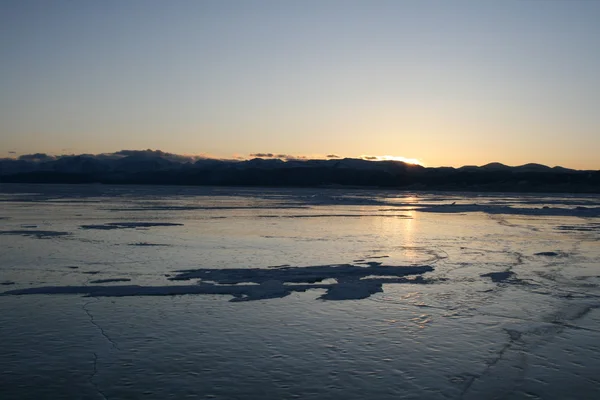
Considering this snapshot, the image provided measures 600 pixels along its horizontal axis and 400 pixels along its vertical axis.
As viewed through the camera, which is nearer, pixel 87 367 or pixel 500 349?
pixel 87 367

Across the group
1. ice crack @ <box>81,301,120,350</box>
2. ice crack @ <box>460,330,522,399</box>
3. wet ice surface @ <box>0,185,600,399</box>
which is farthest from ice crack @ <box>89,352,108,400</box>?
ice crack @ <box>460,330,522,399</box>

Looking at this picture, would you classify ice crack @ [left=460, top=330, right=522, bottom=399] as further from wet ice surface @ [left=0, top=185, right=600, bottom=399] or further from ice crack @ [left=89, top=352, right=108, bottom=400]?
ice crack @ [left=89, top=352, right=108, bottom=400]

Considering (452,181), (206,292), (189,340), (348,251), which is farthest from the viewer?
(452,181)

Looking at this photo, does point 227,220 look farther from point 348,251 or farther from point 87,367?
point 87,367

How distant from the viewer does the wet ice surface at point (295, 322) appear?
20.5 ft

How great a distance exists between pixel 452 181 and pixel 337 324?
14324 cm

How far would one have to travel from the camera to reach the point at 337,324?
8.71 m

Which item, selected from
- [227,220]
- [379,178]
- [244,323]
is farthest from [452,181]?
[244,323]

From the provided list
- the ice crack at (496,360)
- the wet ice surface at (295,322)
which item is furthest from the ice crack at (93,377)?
the ice crack at (496,360)

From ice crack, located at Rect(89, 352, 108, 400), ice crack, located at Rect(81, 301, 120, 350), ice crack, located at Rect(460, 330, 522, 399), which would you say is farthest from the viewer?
ice crack, located at Rect(81, 301, 120, 350)

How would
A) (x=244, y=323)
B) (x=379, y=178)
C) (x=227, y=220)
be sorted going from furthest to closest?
(x=379, y=178), (x=227, y=220), (x=244, y=323)

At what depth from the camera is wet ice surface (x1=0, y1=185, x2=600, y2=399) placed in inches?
247

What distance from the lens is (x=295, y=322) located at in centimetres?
880

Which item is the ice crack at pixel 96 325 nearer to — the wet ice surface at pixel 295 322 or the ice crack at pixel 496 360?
the wet ice surface at pixel 295 322
